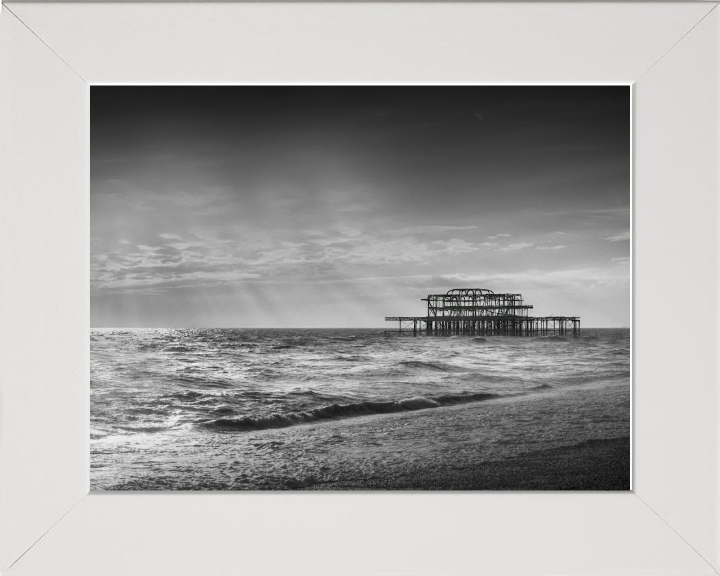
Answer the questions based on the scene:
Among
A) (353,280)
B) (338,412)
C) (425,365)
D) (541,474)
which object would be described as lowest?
(338,412)

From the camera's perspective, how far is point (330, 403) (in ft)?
36.6

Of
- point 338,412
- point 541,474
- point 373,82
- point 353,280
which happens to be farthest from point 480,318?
point 373,82

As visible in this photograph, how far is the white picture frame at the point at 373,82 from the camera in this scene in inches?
84.2

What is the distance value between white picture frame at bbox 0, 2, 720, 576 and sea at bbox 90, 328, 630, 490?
15.0 ft

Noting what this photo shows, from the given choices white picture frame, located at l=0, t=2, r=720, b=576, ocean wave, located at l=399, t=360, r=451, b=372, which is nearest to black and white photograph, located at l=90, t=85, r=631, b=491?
ocean wave, located at l=399, t=360, r=451, b=372

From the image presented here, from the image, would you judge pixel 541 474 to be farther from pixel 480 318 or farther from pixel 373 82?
pixel 480 318

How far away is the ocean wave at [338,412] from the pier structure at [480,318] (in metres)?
1.32

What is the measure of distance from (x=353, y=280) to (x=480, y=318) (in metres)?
2.84

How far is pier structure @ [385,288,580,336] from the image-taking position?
34.8ft

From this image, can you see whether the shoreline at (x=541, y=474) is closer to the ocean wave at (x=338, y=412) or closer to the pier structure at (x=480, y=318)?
the ocean wave at (x=338, y=412)

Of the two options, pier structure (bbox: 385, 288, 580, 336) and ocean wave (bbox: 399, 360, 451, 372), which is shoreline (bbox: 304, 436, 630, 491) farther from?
ocean wave (bbox: 399, 360, 451, 372)

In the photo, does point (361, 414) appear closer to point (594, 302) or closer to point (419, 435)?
point (419, 435)

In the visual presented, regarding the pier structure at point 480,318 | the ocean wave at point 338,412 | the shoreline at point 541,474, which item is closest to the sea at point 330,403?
the ocean wave at point 338,412
